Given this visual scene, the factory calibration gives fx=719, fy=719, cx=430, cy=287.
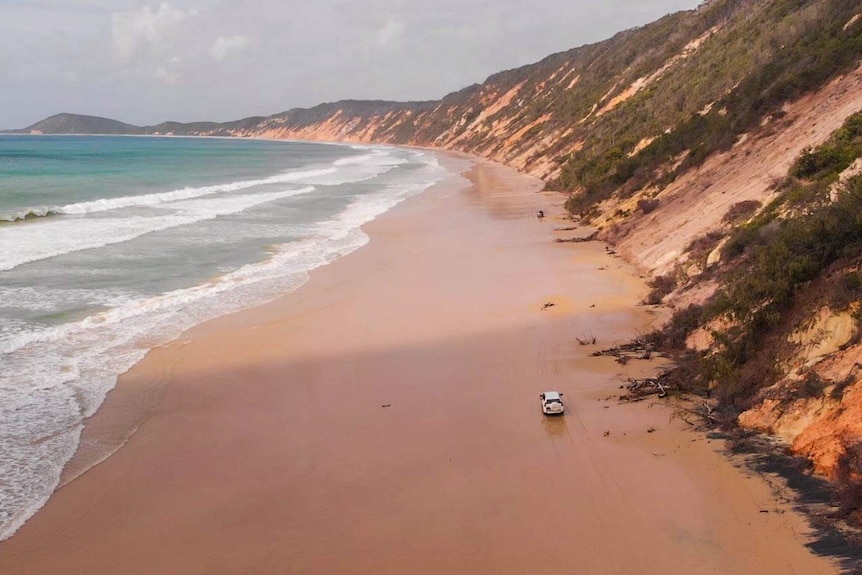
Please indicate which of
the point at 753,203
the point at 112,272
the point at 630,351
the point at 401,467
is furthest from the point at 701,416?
the point at 112,272

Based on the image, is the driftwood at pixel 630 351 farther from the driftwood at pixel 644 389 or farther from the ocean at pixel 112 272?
the ocean at pixel 112 272

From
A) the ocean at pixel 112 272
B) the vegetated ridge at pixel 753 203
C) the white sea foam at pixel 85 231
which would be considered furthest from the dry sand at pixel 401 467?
the white sea foam at pixel 85 231

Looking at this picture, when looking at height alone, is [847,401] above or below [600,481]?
above

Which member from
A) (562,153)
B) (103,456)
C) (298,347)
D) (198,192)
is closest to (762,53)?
(562,153)

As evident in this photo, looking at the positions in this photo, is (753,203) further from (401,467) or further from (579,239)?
(401,467)

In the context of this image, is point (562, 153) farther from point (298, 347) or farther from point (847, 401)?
point (847, 401)
